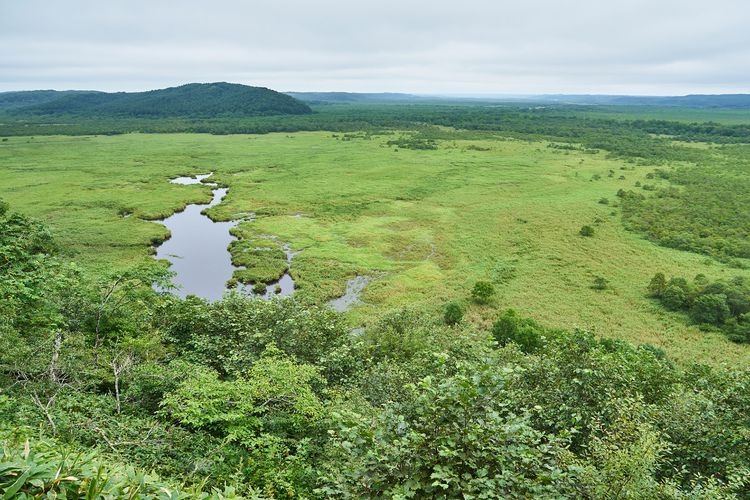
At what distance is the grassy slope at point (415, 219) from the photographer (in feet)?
95.2

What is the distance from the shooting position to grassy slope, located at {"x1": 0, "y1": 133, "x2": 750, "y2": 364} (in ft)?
95.2

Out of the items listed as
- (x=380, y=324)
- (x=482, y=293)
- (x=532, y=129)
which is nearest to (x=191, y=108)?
(x=532, y=129)

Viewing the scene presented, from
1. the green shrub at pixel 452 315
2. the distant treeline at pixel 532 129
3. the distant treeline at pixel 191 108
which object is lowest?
the green shrub at pixel 452 315

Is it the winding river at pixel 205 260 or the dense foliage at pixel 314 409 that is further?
the winding river at pixel 205 260

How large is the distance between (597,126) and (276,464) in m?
147

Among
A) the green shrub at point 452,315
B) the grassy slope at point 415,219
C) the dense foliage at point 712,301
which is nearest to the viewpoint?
the green shrub at point 452,315

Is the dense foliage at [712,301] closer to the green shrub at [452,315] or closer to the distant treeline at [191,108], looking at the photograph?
the green shrub at [452,315]

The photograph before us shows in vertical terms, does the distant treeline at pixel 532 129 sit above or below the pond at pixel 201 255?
above

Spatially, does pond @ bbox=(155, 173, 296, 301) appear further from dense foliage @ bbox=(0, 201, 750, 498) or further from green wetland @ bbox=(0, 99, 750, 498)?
dense foliage @ bbox=(0, 201, 750, 498)

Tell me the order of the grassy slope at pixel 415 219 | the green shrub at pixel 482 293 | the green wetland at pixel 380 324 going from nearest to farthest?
1. the green wetland at pixel 380 324
2. the green shrub at pixel 482 293
3. the grassy slope at pixel 415 219

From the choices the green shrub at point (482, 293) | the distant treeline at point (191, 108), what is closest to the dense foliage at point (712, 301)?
the green shrub at point (482, 293)

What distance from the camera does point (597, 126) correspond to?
133250 millimetres

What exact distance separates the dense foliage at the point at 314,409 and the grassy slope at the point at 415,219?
3.36 metres

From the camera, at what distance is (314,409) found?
10.5 meters
